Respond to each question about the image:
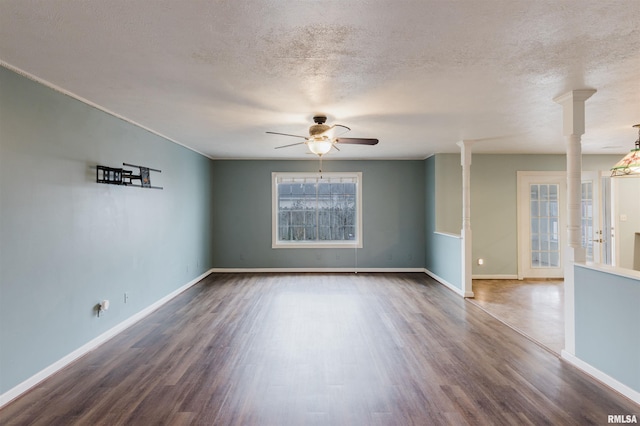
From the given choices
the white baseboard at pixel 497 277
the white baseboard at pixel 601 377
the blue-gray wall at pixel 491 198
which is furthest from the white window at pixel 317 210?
the white baseboard at pixel 601 377

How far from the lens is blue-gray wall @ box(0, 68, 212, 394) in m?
2.56

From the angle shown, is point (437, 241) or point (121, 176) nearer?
point (121, 176)

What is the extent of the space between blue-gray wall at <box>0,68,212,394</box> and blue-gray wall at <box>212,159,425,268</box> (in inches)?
97.0

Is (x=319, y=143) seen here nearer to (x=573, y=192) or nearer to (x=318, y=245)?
(x=573, y=192)

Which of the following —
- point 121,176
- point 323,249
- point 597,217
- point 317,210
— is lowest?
point 323,249

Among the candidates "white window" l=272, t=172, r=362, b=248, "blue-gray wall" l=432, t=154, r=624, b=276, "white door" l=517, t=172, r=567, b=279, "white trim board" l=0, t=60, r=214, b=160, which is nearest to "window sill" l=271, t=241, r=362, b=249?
"white window" l=272, t=172, r=362, b=248

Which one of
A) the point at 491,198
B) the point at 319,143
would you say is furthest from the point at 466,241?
the point at 319,143

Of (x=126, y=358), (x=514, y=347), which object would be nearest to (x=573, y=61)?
(x=514, y=347)

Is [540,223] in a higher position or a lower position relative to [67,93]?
lower

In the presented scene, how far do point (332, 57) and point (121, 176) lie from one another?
2.84 meters

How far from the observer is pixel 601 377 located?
272 centimetres

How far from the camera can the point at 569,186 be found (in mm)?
3240

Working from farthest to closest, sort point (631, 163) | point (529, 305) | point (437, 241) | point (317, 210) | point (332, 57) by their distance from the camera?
point (317, 210) < point (437, 241) < point (529, 305) < point (631, 163) < point (332, 57)

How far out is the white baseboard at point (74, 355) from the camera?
8.26 feet
